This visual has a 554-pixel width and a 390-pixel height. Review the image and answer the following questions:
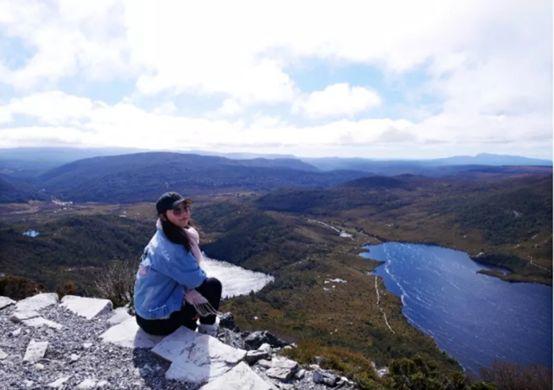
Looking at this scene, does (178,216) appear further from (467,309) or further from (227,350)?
(467,309)

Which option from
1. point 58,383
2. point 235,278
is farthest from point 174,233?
point 235,278

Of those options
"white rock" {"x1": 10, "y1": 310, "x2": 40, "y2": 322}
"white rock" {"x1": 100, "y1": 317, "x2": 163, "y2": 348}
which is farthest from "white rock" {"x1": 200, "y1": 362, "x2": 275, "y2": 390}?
"white rock" {"x1": 10, "y1": 310, "x2": 40, "y2": 322}

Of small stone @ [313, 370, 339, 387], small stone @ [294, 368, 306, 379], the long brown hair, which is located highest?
the long brown hair

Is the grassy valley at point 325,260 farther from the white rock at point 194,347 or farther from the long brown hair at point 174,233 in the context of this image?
the long brown hair at point 174,233

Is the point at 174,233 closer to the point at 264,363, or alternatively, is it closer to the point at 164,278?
the point at 164,278

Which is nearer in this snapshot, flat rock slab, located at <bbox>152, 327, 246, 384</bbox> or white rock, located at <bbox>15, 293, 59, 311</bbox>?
flat rock slab, located at <bbox>152, 327, 246, 384</bbox>

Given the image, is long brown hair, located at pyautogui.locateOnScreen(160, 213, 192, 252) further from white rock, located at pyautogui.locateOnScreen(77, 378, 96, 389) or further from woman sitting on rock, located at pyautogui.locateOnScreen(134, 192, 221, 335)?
white rock, located at pyautogui.locateOnScreen(77, 378, 96, 389)
